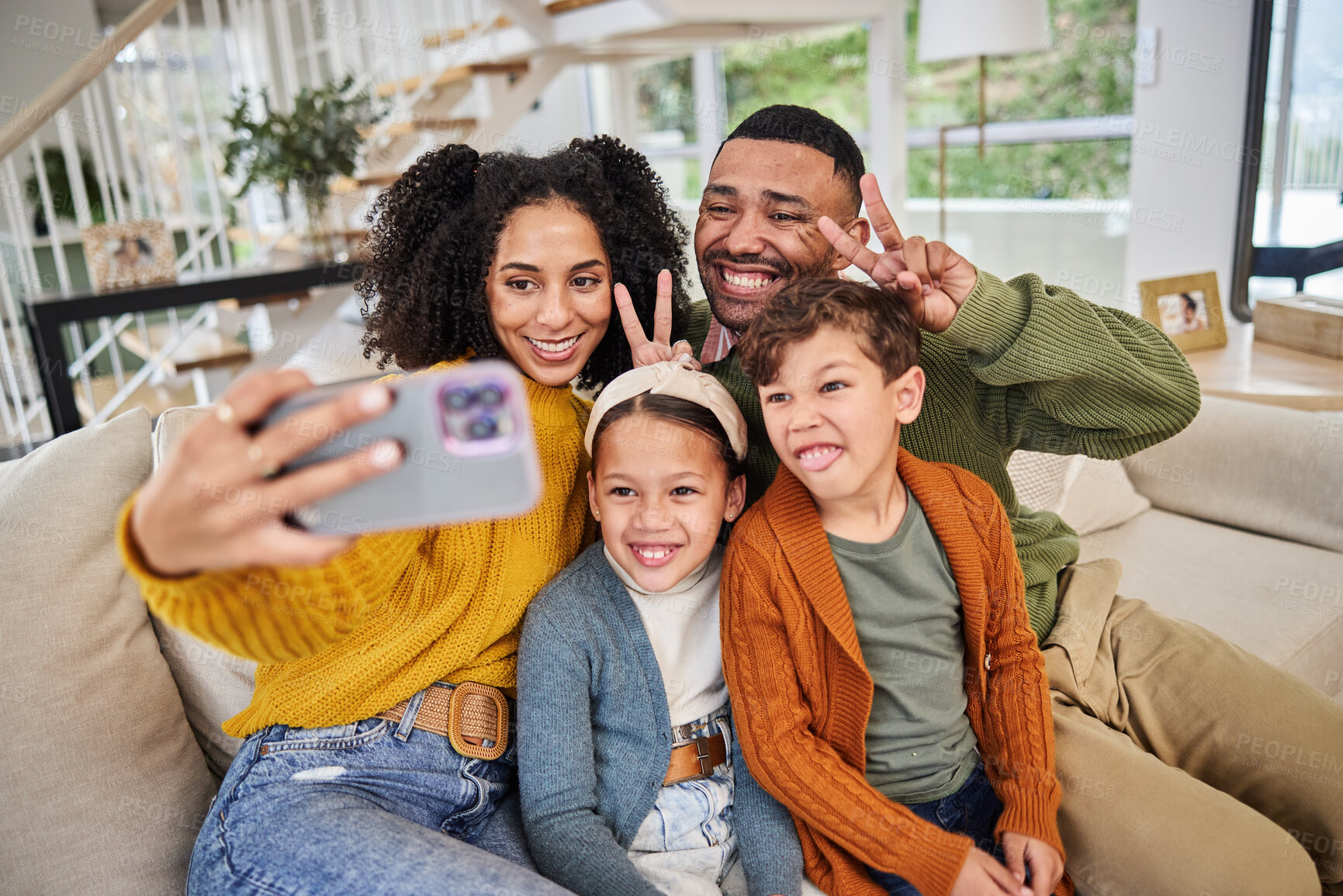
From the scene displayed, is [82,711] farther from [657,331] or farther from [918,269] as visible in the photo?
[918,269]

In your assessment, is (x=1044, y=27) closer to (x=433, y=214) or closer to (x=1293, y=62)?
(x=1293, y=62)

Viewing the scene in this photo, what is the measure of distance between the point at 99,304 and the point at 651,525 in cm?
294

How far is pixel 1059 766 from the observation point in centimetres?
121

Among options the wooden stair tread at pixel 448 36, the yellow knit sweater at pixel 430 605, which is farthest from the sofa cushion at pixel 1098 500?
the wooden stair tread at pixel 448 36

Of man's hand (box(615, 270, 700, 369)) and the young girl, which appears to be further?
man's hand (box(615, 270, 700, 369))

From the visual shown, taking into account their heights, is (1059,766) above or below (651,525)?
below

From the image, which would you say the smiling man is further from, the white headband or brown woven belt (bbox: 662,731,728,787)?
brown woven belt (bbox: 662,731,728,787)

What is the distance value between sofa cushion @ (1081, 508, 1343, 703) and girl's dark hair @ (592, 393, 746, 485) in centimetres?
117

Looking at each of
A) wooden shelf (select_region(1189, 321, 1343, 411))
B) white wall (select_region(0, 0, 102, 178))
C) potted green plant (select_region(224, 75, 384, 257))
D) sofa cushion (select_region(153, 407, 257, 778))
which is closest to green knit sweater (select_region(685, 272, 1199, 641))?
sofa cushion (select_region(153, 407, 257, 778))

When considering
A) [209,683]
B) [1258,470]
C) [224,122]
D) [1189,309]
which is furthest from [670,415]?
[224,122]

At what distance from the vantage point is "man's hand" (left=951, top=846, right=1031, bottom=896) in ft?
3.33

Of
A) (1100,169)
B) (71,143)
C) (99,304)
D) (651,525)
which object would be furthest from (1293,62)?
(71,143)

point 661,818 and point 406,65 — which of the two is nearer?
point 661,818

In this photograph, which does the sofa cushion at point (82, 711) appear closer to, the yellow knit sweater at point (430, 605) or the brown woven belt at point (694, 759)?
the yellow knit sweater at point (430, 605)
